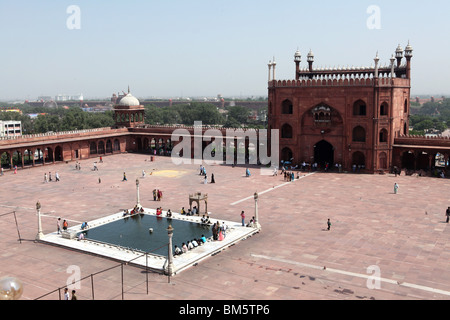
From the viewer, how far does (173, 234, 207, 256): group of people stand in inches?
823

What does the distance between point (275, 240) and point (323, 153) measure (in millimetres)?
26343

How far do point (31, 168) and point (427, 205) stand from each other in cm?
3837

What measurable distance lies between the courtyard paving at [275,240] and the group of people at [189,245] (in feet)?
5.16

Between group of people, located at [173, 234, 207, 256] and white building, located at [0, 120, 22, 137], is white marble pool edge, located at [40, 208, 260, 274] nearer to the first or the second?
group of people, located at [173, 234, 207, 256]

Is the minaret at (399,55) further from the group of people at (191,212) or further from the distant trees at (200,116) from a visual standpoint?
the distant trees at (200,116)

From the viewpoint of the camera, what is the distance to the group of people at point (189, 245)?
68.5 feet

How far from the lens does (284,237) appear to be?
23438 mm

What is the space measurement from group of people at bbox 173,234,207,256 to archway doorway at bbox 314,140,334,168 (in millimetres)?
27368

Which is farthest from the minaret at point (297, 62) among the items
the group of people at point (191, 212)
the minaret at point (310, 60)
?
the group of people at point (191, 212)

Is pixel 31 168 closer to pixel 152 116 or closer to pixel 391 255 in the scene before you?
pixel 391 255

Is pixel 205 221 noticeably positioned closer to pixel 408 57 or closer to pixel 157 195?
pixel 157 195

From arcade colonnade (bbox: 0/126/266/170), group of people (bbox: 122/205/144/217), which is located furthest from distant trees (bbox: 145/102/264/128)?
group of people (bbox: 122/205/144/217)

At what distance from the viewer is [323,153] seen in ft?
156
